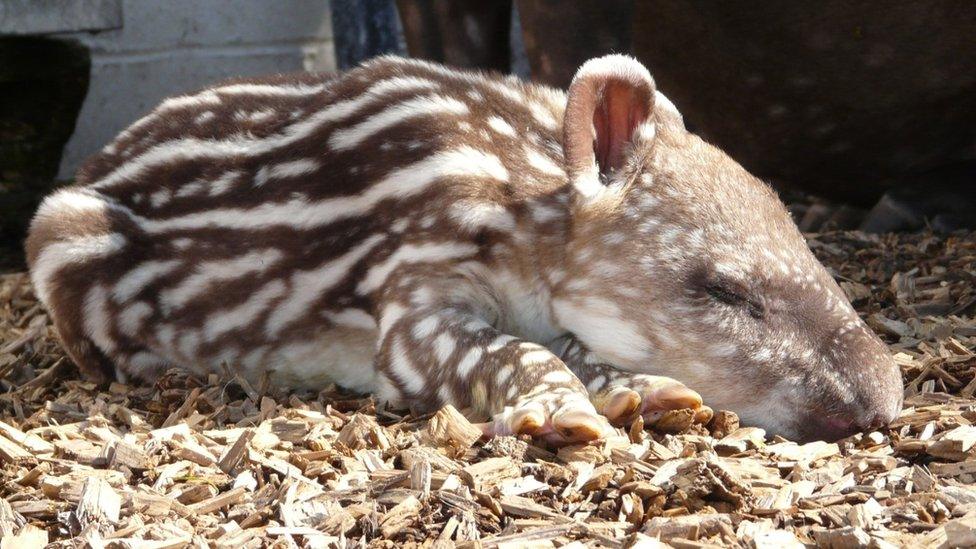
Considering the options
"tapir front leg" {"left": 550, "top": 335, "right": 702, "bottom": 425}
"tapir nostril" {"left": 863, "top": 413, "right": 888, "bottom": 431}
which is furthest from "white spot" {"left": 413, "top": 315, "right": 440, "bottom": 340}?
"tapir nostril" {"left": 863, "top": 413, "right": 888, "bottom": 431}

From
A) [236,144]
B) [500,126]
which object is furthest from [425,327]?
[236,144]

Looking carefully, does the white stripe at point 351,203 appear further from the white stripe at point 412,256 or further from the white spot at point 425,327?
the white spot at point 425,327

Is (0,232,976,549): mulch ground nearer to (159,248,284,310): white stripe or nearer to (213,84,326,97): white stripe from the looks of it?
(159,248,284,310): white stripe

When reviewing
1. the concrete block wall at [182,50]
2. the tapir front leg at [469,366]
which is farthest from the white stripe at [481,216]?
the concrete block wall at [182,50]

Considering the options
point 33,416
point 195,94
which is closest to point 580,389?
point 33,416

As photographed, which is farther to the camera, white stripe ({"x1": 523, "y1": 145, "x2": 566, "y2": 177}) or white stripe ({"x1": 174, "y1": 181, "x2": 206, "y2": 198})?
white stripe ({"x1": 174, "y1": 181, "x2": 206, "y2": 198})

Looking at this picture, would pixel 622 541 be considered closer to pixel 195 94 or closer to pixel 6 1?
pixel 195 94
